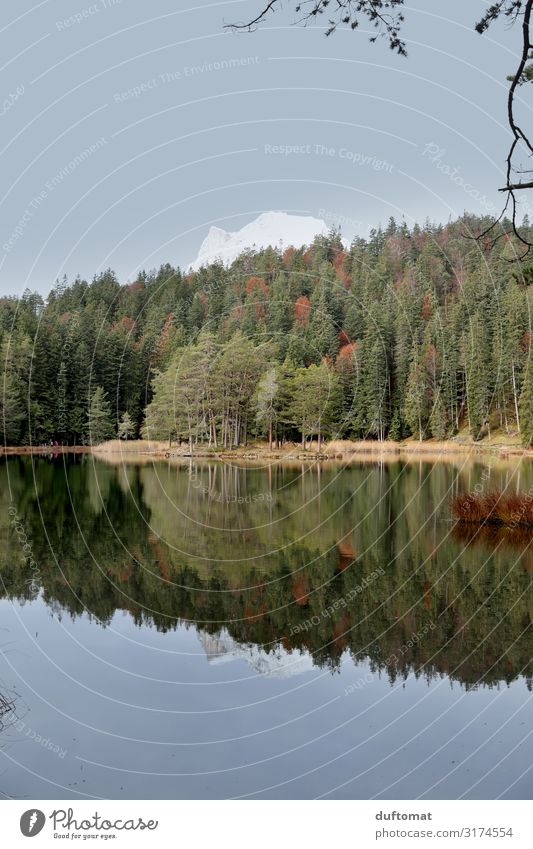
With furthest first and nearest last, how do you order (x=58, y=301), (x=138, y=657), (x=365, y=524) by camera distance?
(x=58, y=301)
(x=365, y=524)
(x=138, y=657)

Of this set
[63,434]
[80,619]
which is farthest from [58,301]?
[80,619]

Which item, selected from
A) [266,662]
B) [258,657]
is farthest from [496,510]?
[266,662]

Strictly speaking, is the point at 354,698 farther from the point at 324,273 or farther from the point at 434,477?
the point at 324,273

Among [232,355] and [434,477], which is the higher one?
[232,355]

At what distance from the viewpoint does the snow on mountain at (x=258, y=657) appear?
6754mm

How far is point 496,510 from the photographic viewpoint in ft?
48.4

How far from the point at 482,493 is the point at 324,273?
32169 mm

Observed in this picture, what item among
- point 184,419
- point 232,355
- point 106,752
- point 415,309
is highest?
point 415,309

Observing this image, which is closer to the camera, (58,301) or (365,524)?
(365,524)

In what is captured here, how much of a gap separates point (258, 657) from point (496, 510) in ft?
28.9

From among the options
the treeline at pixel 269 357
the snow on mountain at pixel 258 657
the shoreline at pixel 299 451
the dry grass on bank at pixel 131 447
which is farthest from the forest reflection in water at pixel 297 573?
the dry grass on bank at pixel 131 447

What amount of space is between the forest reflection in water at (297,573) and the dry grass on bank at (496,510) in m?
0.54
